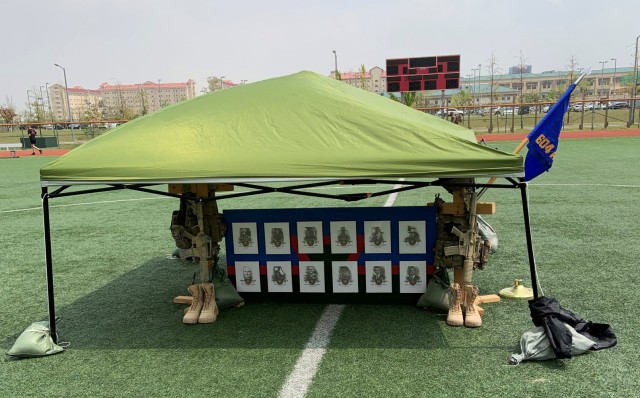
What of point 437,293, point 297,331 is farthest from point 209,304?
point 437,293

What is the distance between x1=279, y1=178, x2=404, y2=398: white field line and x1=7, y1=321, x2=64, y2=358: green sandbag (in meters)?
2.16

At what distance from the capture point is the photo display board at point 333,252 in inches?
197

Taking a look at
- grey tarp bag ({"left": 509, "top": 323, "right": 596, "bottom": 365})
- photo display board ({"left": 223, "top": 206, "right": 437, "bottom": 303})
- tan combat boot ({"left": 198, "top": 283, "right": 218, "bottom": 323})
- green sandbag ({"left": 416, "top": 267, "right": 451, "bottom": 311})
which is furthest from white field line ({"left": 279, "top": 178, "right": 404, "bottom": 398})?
grey tarp bag ({"left": 509, "top": 323, "right": 596, "bottom": 365})

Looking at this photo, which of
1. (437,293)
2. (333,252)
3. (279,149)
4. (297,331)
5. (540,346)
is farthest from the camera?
(333,252)

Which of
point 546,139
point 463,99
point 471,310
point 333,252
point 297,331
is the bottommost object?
point 297,331

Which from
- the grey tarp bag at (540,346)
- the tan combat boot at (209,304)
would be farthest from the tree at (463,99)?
the grey tarp bag at (540,346)

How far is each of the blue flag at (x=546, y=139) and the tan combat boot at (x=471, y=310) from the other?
1.17 meters

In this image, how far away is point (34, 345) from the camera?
417 centimetres

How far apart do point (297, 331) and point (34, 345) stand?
2.27 metres

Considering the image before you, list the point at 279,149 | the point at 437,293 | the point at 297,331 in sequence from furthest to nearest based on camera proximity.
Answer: the point at 437,293, the point at 297,331, the point at 279,149

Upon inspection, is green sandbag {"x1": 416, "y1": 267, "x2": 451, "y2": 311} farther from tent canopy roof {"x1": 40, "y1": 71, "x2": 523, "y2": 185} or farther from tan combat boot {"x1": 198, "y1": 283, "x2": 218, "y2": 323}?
tan combat boot {"x1": 198, "y1": 283, "x2": 218, "y2": 323}

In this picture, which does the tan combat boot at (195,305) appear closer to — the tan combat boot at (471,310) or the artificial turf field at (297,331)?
the artificial turf field at (297,331)

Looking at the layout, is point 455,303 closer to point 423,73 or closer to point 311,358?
point 311,358

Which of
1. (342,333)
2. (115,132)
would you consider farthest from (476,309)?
(115,132)
